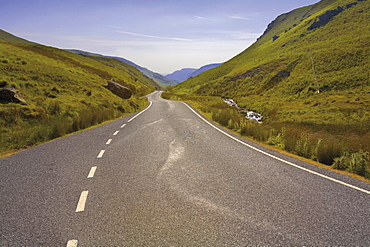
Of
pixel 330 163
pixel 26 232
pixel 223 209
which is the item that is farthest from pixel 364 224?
pixel 26 232

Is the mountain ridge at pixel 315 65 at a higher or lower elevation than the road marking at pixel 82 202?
higher

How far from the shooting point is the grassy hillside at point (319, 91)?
11094 mm

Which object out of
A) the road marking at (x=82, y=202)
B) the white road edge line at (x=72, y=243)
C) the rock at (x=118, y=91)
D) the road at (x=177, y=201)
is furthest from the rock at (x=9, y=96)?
the rock at (x=118, y=91)

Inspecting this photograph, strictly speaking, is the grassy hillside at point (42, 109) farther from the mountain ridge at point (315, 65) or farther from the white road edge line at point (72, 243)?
the mountain ridge at point (315, 65)

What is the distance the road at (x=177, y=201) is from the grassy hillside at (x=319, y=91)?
2.95m

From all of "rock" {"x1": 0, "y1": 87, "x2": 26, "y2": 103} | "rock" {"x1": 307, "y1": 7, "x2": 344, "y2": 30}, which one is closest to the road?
"rock" {"x1": 0, "y1": 87, "x2": 26, "y2": 103}

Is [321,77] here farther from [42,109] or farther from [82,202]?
[82,202]

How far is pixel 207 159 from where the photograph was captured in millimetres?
7398

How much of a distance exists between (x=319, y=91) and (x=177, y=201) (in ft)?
149

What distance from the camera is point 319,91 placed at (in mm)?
42156

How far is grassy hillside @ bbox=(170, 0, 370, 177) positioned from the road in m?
2.95

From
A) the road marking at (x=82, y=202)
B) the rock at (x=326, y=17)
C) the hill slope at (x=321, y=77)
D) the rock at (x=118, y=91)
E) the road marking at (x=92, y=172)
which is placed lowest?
the road marking at (x=92, y=172)

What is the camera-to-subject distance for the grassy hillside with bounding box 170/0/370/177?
11.1 metres

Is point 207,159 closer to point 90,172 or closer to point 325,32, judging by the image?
point 90,172
